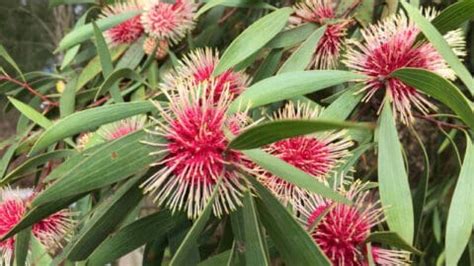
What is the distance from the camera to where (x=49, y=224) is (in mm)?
677

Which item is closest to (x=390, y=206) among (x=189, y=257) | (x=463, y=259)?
(x=189, y=257)

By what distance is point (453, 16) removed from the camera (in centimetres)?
60

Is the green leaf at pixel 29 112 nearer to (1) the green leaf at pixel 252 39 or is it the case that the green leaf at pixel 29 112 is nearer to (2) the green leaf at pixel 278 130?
(1) the green leaf at pixel 252 39

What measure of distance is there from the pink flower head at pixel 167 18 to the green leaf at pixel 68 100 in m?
0.16

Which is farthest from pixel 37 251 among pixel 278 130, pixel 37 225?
pixel 278 130

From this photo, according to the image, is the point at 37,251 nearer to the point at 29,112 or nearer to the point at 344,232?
the point at 29,112

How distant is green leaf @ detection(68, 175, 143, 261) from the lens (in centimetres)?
54

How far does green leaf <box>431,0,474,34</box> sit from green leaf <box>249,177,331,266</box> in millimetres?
259

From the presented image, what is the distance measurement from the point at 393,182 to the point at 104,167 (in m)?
0.25

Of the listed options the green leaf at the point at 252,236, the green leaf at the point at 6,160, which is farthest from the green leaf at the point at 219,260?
the green leaf at the point at 6,160

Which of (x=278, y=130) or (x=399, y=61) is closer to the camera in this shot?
(x=278, y=130)

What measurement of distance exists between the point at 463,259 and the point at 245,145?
462 millimetres

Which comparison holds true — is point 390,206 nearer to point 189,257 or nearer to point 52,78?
point 189,257

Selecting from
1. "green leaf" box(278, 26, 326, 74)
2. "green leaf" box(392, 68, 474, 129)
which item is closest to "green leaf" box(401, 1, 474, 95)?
"green leaf" box(392, 68, 474, 129)
